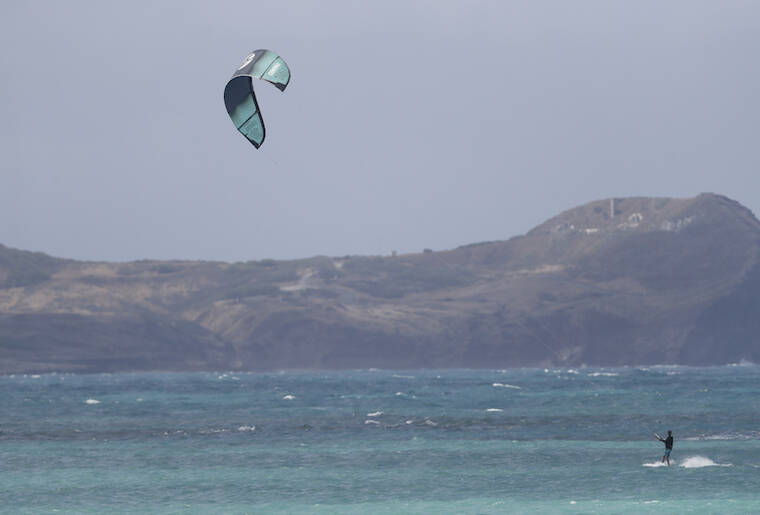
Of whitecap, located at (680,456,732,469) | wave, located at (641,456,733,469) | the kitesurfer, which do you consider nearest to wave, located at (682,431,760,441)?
whitecap, located at (680,456,732,469)

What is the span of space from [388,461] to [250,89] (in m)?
20.5

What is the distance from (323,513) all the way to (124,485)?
387 inches

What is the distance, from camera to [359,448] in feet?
Answer: 170

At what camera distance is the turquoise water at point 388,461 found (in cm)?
3509

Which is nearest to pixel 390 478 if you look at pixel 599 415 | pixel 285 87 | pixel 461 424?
pixel 285 87

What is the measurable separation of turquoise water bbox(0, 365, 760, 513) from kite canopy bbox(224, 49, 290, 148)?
11.6m

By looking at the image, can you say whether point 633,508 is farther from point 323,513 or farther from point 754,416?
point 754,416

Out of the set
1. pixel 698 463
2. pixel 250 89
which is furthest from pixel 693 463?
pixel 250 89

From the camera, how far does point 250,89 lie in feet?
100

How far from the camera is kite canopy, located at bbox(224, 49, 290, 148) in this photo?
2741 centimetres

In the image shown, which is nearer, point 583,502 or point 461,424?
point 583,502

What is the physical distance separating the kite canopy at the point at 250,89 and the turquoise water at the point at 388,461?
11.6m

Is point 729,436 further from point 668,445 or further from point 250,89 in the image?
point 250,89

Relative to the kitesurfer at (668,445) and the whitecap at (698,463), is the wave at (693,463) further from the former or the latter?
the kitesurfer at (668,445)
